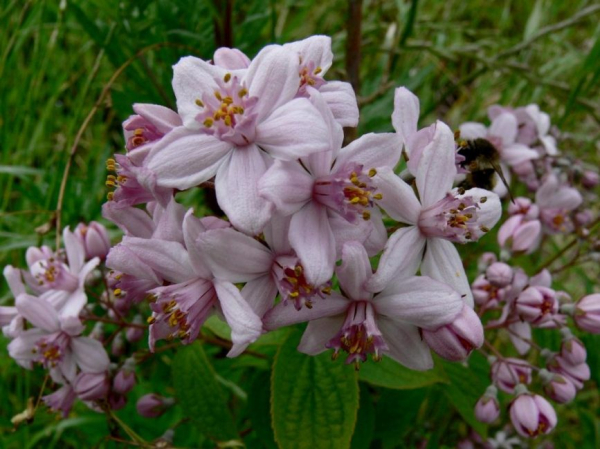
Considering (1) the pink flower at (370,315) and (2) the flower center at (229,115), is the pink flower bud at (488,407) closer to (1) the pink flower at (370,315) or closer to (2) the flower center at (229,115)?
(1) the pink flower at (370,315)

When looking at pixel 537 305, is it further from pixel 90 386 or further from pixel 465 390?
pixel 90 386

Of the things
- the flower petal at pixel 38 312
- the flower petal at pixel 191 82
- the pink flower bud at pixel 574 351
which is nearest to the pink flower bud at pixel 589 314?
the pink flower bud at pixel 574 351

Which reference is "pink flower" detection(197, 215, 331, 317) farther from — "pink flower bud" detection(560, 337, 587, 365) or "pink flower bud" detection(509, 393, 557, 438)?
"pink flower bud" detection(560, 337, 587, 365)

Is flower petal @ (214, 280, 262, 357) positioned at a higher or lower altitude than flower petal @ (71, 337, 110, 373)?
higher

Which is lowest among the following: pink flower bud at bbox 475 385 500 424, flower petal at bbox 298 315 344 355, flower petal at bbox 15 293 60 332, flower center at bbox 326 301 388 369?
pink flower bud at bbox 475 385 500 424

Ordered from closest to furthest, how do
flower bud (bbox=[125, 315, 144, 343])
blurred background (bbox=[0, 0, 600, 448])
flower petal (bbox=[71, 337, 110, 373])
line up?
flower petal (bbox=[71, 337, 110, 373]) → flower bud (bbox=[125, 315, 144, 343]) → blurred background (bbox=[0, 0, 600, 448])

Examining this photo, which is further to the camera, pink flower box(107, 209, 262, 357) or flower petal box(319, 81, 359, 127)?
flower petal box(319, 81, 359, 127)

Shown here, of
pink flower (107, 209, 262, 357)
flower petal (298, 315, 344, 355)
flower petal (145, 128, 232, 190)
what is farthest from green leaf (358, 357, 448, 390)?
A: flower petal (145, 128, 232, 190)

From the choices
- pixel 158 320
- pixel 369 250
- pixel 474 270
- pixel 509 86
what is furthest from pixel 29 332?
pixel 509 86
